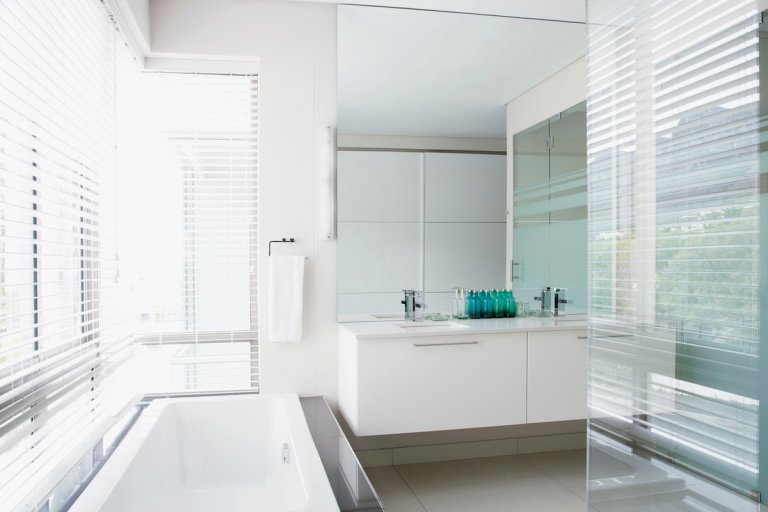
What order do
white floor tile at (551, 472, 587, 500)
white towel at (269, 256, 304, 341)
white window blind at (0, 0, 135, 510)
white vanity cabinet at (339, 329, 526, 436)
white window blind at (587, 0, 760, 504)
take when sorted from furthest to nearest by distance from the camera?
1. white towel at (269, 256, 304, 341)
2. white floor tile at (551, 472, 587, 500)
3. white vanity cabinet at (339, 329, 526, 436)
4. white window blind at (0, 0, 135, 510)
5. white window blind at (587, 0, 760, 504)

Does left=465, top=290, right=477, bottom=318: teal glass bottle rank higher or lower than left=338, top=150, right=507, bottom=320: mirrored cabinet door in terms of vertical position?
lower

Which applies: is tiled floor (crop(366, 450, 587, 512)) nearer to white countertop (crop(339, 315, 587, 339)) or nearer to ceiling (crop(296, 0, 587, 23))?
white countertop (crop(339, 315, 587, 339))

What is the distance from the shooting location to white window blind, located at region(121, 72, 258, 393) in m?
3.10

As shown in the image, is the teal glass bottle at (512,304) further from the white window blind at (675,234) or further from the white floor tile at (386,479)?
the white window blind at (675,234)

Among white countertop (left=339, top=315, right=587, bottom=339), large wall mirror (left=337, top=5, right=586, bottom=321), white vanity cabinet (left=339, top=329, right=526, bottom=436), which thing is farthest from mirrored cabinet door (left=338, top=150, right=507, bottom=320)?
white vanity cabinet (left=339, top=329, right=526, bottom=436)

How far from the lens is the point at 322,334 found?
127 inches

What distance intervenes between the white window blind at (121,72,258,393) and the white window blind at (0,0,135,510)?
0.32 m

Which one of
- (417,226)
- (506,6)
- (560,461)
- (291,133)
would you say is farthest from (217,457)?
(506,6)

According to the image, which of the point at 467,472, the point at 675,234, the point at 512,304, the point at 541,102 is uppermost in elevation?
the point at 541,102

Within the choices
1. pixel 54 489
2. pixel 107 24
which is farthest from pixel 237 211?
pixel 54 489

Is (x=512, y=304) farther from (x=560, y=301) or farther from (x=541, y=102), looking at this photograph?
(x=541, y=102)

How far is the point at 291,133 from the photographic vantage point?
3.15 meters

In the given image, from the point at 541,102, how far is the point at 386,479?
2.28 meters

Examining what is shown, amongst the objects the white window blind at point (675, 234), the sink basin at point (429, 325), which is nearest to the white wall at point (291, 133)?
the sink basin at point (429, 325)
